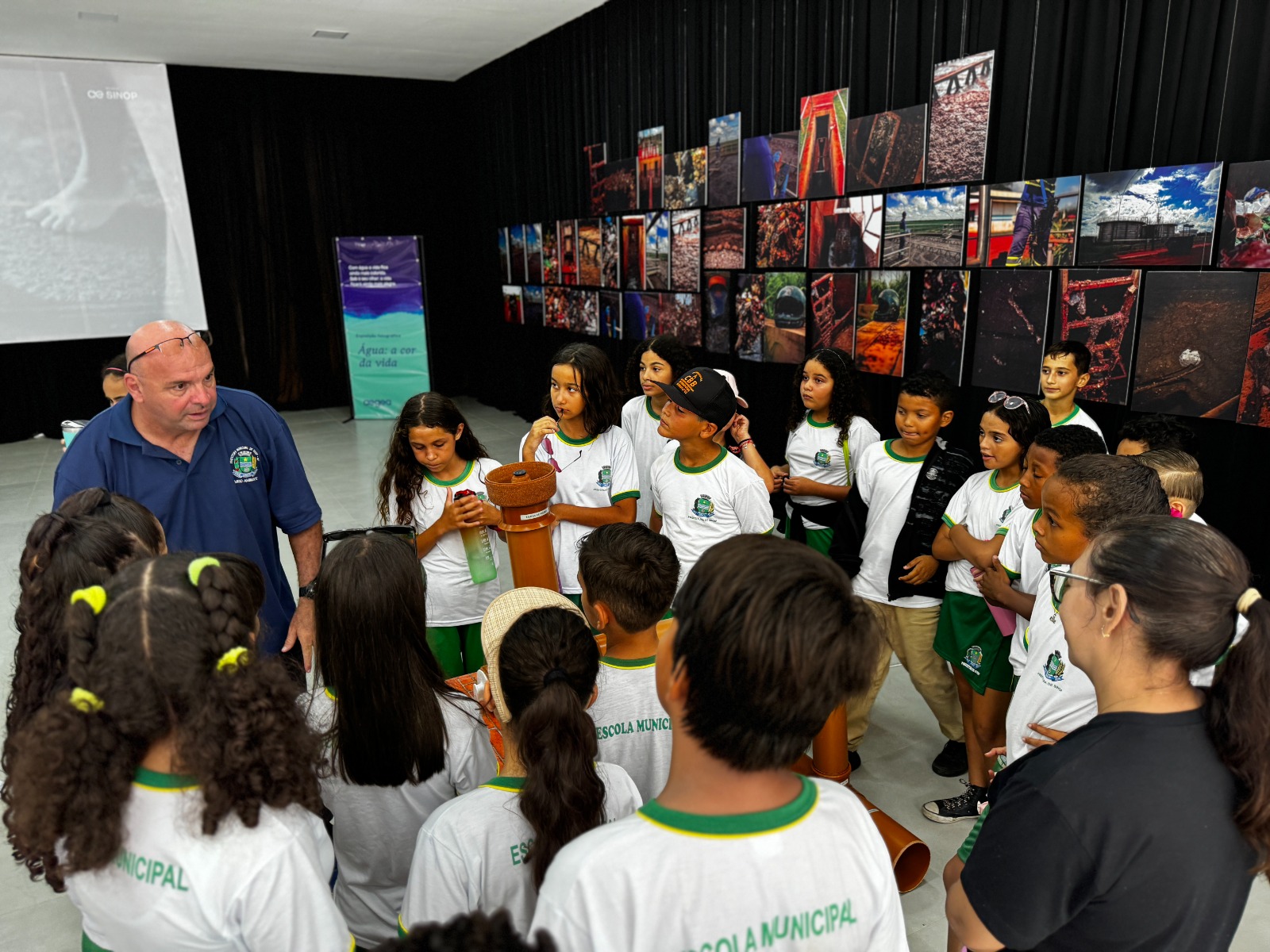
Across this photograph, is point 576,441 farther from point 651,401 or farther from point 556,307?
point 556,307

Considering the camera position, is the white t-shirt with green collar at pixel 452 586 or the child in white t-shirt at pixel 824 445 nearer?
the white t-shirt with green collar at pixel 452 586

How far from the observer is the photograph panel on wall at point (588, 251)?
747 centimetres

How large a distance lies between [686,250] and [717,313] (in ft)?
2.01

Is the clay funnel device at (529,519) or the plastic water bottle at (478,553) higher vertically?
the clay funnel device at (529,519)

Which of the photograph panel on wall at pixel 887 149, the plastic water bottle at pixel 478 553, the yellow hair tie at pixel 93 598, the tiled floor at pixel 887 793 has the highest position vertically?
the photograph panel on wall at pixel 887 149

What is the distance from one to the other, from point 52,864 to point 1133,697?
151 centimetres

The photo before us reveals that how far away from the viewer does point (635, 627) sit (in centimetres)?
178

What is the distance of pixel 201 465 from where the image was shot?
2.22 m

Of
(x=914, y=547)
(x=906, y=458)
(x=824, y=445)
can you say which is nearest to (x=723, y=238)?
(x=824, y=445)

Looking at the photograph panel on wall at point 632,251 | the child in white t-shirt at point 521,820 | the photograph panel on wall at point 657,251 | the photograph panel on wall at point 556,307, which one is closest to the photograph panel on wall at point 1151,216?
the child in white t-shirt at point 521,820

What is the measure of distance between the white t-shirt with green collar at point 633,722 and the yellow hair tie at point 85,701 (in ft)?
2.90

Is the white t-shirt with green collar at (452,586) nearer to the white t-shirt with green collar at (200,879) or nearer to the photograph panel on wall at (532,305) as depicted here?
the white t-shirt with green collar at (200,879)

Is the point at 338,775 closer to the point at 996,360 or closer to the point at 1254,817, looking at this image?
the point at 1254,817

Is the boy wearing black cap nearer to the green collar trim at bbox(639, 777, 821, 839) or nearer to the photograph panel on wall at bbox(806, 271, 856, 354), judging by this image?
the green collar trim at bbox(639, 777, 821, 839)
